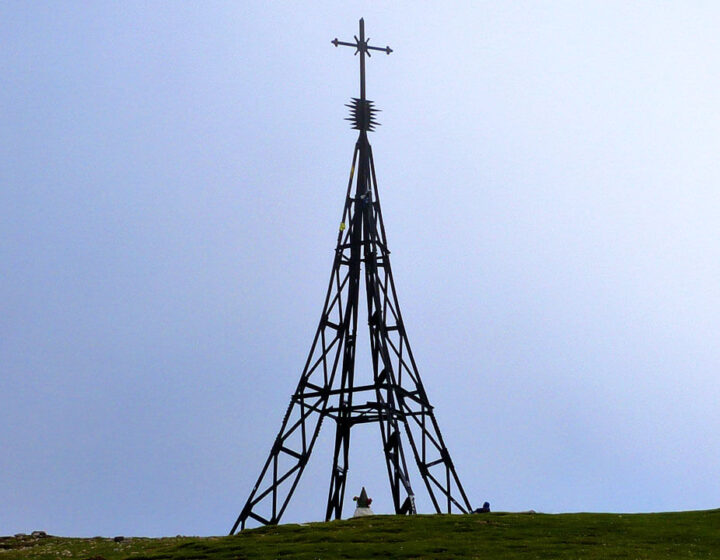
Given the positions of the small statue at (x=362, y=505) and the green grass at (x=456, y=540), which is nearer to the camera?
the green grass at (x=456, y=540)

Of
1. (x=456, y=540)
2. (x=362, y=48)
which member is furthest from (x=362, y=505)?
(x=362, y=48)

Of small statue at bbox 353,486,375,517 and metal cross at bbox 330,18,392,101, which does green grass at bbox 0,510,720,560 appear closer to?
small statue at bbox 353,486,375,517

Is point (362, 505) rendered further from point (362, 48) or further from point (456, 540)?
point (362, 48)

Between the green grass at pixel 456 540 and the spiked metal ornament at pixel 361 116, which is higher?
the spiked metal ornament at pixel 361 116

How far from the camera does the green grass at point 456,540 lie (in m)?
31.7

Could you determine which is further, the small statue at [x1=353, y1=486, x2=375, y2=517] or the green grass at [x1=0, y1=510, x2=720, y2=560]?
the small statue at [x1=353, y1=486, x2=375, y2=517]

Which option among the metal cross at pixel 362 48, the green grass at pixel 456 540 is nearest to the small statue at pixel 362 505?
the green grass at pixel 456 540

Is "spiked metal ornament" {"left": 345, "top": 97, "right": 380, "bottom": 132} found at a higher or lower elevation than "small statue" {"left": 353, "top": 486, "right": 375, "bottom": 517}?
higher

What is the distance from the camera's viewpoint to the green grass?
1246 inches

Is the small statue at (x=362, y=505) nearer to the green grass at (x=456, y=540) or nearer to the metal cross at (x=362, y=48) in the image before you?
the green grass at (x=456, y=540)

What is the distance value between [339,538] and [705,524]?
13062mm

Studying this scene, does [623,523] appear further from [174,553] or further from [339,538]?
[174,553]

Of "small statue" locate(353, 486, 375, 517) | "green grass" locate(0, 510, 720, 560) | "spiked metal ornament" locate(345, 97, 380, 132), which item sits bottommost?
"green grass" locate(0, 510, 720, 560)

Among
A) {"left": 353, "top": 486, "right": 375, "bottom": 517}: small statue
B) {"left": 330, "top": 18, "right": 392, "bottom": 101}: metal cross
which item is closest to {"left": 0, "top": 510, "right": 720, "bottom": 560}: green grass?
{"left": 353, "top": 486, "right": 375, "bottom": 517}: small statue
